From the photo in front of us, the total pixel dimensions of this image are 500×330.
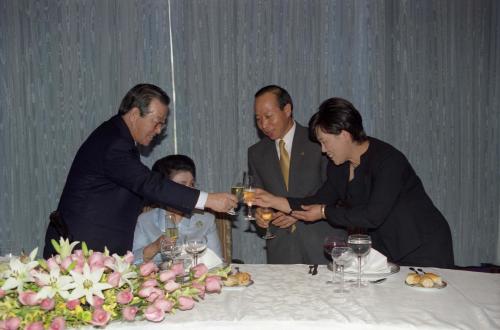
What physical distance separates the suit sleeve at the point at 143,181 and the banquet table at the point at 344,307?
2.56ft

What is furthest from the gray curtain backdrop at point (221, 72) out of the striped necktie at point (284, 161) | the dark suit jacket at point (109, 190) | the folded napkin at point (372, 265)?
the folded napkin at point (372, 265)

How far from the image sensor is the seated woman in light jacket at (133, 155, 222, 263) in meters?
3.27

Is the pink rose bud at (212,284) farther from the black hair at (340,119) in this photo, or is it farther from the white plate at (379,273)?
the black hair at (340,119)

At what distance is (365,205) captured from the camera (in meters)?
2.93

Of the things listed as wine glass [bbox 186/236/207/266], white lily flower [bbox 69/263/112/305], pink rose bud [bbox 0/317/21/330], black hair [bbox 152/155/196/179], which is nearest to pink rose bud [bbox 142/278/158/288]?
white lily flower [bbox 69/263/112/305]

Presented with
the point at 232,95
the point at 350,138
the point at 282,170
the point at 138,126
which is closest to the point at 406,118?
the point at 232,95

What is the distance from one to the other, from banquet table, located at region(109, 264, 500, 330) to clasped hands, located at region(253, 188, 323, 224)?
766mm

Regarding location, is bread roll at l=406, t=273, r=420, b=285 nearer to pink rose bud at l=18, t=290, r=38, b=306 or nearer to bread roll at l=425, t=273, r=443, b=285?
bread roll at l=425, t=273, r=443, b=285

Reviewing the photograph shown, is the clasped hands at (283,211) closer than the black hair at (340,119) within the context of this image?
No

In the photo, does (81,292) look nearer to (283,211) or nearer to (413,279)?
(413,279)

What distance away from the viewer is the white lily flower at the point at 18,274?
5.92 ft

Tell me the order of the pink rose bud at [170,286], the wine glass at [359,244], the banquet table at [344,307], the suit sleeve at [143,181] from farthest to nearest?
the suit sleeve at [143,181]
the wine glass at [359,244]
the banquet table at [344,307]
the pink rose bud at [170,286]

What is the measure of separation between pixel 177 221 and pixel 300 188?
2.63ft

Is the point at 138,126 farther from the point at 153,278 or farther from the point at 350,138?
the point at 153,278
